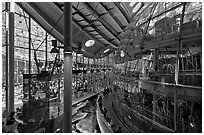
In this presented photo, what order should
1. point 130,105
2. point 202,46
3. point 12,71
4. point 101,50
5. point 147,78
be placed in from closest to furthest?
point 202,46, point 147,78, point 130,105, point 12,71, point 101,50

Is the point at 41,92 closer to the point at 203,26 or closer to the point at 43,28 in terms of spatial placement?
the point at 203,26

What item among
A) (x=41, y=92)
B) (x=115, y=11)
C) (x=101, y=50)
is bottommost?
(x=41, y=92)

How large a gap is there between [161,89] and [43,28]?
35.0 feet

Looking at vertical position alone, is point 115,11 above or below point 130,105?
above

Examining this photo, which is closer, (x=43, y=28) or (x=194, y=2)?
(x=194, y=2)

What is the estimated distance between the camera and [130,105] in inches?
133

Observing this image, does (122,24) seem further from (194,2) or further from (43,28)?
(194,2)

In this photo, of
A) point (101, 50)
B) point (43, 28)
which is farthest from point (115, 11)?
point (101, 50)

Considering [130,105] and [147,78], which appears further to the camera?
[130,105]

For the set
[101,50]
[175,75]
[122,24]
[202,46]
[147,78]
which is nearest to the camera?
[202,46]

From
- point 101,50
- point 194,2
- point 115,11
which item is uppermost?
point 115,11

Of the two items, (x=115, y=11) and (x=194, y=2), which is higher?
(x=115, y=11)

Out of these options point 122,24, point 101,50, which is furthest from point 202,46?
point 101,50

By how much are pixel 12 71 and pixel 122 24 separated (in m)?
10.4
